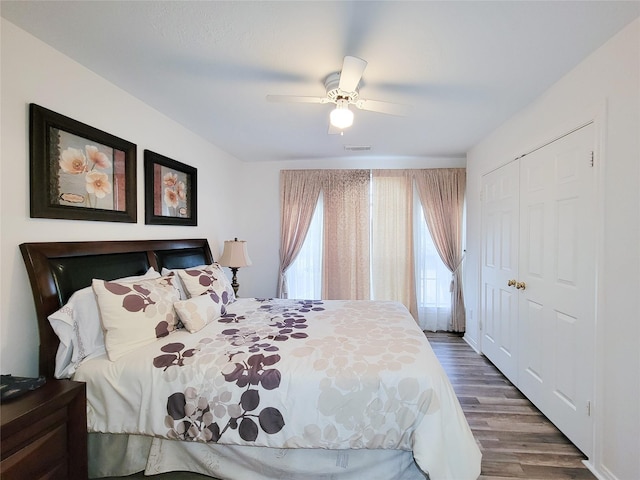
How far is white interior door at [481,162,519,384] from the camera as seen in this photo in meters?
2.59

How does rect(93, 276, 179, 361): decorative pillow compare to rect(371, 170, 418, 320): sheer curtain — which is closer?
rect(93, 276, 179, 361): decorative pillow

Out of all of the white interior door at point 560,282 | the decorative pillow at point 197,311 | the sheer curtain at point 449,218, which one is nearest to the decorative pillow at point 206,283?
the decorative pillow at point 197,311

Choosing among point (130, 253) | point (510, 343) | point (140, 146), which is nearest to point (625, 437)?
point (510, 343)

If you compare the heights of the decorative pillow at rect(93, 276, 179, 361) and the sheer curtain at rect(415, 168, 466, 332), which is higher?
the sheer curtain at rect(415, 168, 466, 332)

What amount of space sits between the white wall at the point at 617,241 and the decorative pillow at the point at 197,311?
249 cm

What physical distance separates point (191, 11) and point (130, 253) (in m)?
1.64

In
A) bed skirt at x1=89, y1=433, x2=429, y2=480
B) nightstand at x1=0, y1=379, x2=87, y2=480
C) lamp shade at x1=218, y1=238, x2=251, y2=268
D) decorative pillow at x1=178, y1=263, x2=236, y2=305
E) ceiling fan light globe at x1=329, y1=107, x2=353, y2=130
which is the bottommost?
bed skirt at x1=89, y1=433, x2=429, y2=480

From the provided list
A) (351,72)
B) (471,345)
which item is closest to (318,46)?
(351,72)

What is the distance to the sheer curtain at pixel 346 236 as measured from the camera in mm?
4043

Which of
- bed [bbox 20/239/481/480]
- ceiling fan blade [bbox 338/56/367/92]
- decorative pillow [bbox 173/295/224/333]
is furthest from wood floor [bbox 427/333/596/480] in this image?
ceiling fan blade [bbox 338/56/367/92]

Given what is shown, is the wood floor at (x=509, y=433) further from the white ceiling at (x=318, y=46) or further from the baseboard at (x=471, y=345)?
the white ceiling at (x=318, y=46)

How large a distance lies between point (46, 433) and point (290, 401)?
3.49 ft

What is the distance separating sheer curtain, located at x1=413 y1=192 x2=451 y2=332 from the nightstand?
3693 mm

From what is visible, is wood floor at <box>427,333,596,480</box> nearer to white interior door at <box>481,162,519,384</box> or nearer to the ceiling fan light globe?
white interior door at <box>481,162,519,384</box>
